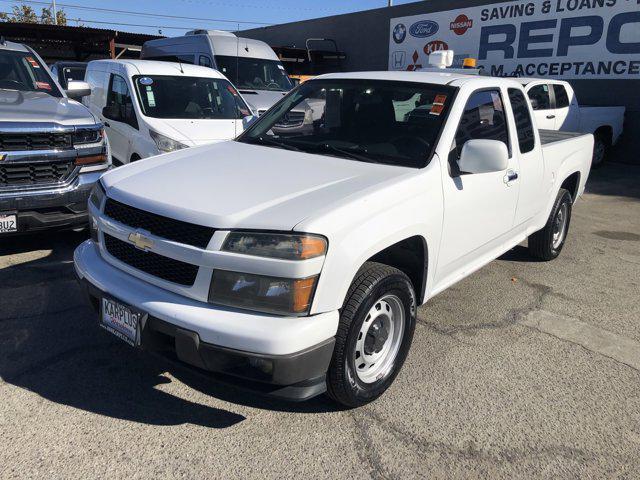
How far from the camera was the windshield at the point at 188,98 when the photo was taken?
6.97 m

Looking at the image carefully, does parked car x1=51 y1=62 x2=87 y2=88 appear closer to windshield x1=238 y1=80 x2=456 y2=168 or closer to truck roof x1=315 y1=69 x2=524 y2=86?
windshield x1=238 y1=80 x2=456 y2=168

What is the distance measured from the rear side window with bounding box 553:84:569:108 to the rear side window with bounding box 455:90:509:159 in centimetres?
705

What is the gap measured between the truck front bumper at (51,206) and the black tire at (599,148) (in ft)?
33.9

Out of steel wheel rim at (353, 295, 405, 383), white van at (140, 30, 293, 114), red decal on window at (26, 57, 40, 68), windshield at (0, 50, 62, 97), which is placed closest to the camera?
steel wheel rim at (353, 295, 405, 383)

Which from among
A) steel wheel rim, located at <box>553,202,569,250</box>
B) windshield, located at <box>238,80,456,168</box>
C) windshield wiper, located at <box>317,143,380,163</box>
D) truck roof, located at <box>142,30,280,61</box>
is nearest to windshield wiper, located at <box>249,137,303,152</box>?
windshield, located at <box>238,80,456,168</box>

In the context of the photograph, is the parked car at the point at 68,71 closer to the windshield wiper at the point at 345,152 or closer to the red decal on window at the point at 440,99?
the windshield wiper at the point at 345,152

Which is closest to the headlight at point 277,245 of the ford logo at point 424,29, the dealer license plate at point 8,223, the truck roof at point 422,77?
the truck roof at point 422,77

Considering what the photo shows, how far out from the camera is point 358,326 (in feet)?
8.78

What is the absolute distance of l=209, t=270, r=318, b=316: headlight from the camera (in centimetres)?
239

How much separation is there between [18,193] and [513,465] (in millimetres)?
4170

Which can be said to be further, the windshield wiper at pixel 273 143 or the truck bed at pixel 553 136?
the truck bed at pixel 553 136

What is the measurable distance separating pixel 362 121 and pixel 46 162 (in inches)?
110

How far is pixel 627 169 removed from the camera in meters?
11.9

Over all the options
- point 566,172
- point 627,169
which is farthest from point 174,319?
point 627,169
